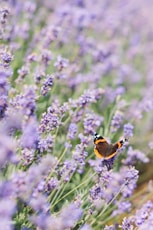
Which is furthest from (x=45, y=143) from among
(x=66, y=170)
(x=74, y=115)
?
(x=74, y=115)

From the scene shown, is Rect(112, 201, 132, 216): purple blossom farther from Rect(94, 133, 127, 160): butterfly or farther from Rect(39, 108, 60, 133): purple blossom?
Rect(39, 108, 60, 133): purple blossom

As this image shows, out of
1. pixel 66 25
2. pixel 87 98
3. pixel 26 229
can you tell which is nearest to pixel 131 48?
pixel 66 25

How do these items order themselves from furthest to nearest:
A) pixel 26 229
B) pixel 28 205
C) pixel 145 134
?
pixel 145 134
pixel 28 205
pixel 26 229

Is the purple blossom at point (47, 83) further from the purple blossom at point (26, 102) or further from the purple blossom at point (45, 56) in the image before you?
the purple blossom at point (45, 56)

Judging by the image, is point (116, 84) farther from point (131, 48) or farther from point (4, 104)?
point (4, 104)

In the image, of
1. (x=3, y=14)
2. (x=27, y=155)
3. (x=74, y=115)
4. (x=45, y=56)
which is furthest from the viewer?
(x=45, y=56)

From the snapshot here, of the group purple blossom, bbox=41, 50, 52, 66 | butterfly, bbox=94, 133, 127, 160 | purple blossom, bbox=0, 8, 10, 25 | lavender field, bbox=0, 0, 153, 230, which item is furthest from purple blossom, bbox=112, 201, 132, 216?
purple blossom, bbox=0, 8, 10, 25

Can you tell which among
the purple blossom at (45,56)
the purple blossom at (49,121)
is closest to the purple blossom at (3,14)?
the purple blossom at (45,56)

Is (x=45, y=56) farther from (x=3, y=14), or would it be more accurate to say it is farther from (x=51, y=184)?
(x=51, y=184)

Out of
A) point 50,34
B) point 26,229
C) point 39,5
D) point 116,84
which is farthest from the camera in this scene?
point 39,5
